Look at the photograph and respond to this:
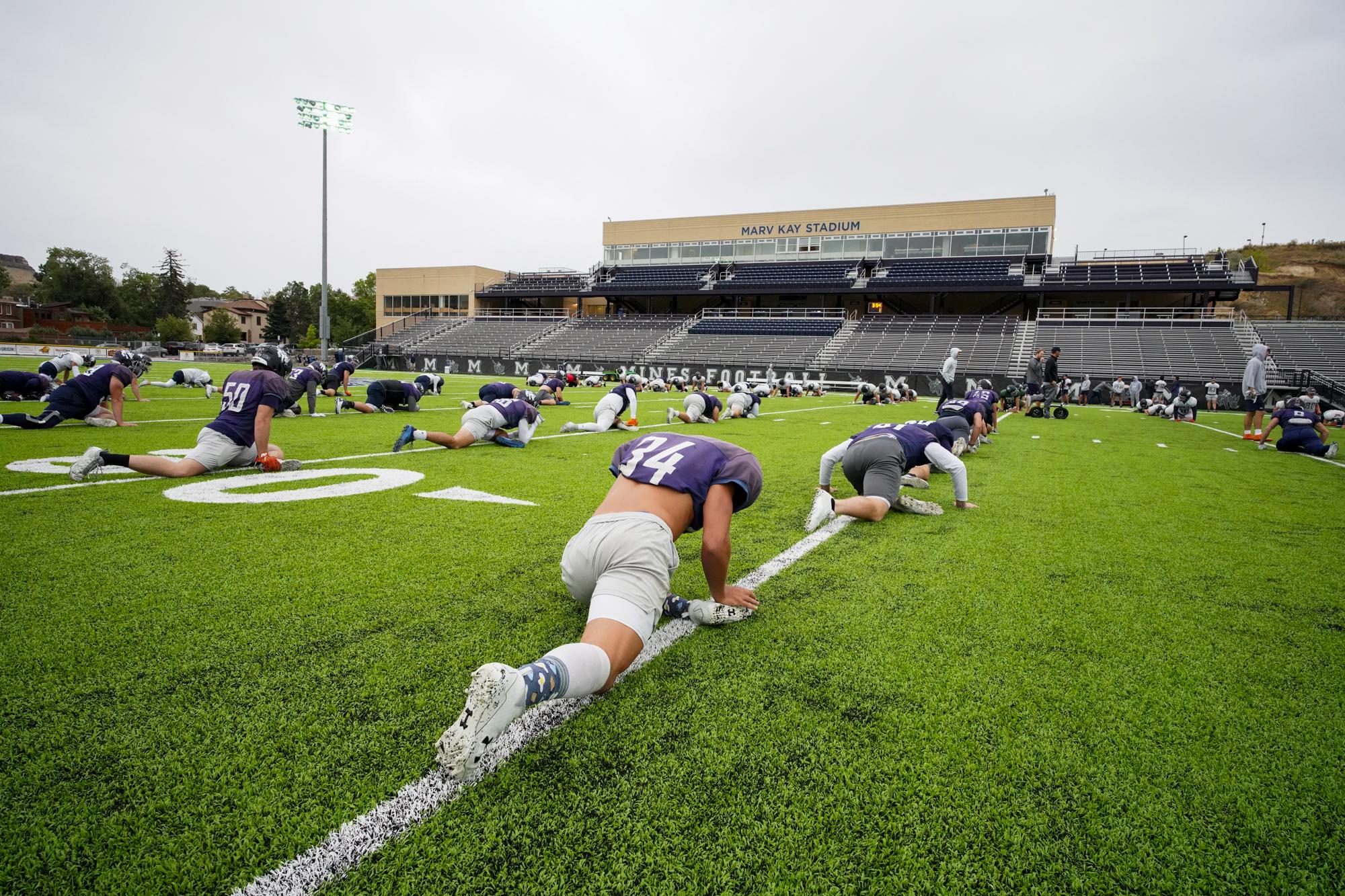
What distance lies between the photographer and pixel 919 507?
5.49 metres

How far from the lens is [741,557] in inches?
166

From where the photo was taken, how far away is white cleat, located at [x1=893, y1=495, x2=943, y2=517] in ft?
17.9

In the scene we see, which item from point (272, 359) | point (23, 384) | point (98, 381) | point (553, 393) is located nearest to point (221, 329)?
point (23, 384)

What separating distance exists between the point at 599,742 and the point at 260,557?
2.80 m

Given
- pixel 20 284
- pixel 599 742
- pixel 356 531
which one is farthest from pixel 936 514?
pixel 20 284

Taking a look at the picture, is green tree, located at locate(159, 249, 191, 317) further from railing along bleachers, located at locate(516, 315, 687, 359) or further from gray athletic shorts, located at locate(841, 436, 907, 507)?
gray athletic shorts, located at locate(841, 436, 907, 507)

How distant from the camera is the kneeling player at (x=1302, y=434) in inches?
409

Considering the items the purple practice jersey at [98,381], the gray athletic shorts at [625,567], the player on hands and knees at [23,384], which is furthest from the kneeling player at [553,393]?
the gray athletic shorts at [625,567]

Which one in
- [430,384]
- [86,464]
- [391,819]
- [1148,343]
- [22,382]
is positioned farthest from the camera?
[1148,343]

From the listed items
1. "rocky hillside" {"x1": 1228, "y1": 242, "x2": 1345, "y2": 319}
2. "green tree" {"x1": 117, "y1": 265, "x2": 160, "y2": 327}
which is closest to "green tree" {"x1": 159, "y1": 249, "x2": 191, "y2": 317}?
"green tree" {"x1": 117, "y1": 265, "x2": 160, "y2": 327}

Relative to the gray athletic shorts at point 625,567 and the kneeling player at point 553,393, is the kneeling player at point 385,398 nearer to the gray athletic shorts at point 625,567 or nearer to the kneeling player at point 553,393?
the kneeling player at point 553,393

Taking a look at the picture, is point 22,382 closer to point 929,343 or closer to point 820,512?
point 820,512

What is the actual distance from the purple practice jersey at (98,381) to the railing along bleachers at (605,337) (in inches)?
1131

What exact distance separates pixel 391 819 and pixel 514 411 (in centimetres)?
786
